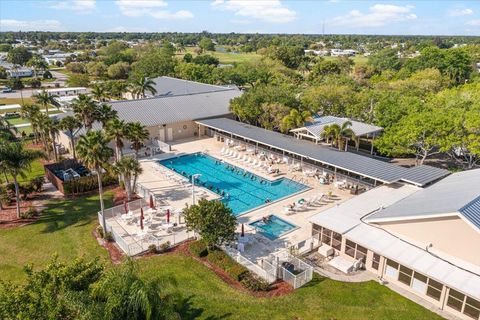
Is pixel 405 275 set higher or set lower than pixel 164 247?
higher

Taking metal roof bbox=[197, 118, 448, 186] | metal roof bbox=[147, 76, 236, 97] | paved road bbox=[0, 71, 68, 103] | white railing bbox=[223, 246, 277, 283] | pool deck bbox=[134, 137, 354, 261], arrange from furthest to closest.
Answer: paved road bbox=[0, 71, 68, 103], metal roof bbox=[147, 76, 236, 97], metal roof bbox=[197, 118, 448, 186], pool deck bbox=[134, 137, 354, 261], white railing bbox=[223, 246, 277, 283]

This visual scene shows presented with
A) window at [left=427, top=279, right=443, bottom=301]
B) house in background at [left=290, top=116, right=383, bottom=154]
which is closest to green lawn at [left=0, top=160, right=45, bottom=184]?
house in background at [left=290, top=116, right=383, bottom=154]

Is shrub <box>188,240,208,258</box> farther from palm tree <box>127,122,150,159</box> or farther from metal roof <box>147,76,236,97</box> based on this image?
metal roof <box>147,76,236,97</box>

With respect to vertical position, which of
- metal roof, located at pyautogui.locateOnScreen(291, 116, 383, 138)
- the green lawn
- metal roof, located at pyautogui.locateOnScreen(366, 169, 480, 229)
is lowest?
the green lawn

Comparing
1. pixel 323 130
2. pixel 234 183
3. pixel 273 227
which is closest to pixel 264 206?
pixel 273 227

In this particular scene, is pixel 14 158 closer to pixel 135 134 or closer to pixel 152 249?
pixel 135 134

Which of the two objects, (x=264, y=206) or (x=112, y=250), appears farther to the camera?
(x=264, y=206)
